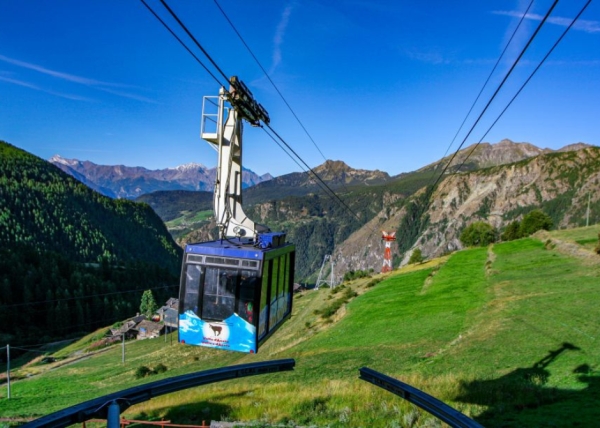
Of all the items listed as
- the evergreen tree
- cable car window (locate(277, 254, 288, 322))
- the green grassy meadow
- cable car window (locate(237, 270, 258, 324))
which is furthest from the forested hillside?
cable car window (locate(237, 270, 258, 324))

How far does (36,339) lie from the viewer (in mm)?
107438

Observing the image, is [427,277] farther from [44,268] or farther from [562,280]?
[44,268]

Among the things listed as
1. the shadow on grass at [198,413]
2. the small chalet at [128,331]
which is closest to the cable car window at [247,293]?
the shadow on grass at [198,413]

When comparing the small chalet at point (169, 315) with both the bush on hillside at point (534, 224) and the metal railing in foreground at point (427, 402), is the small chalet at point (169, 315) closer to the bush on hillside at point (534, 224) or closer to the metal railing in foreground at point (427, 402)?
the bush on hillside at point (534, 224)

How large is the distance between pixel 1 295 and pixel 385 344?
457 ft

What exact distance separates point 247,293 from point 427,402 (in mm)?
7194

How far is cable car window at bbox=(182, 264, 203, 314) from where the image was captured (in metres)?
11.3

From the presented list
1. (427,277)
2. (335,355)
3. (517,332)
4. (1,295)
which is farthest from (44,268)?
(517,332)

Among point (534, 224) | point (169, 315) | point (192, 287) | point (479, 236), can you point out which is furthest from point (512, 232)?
point (192, 287)

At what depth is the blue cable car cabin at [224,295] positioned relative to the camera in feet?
36.3

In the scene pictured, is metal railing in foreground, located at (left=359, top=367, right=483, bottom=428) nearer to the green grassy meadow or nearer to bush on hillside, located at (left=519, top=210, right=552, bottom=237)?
the green grassy meadow

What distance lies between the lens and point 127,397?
4.46 metres

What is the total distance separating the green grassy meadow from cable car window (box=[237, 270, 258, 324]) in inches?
105

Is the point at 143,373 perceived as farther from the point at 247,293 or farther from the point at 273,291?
the point at 247,293
